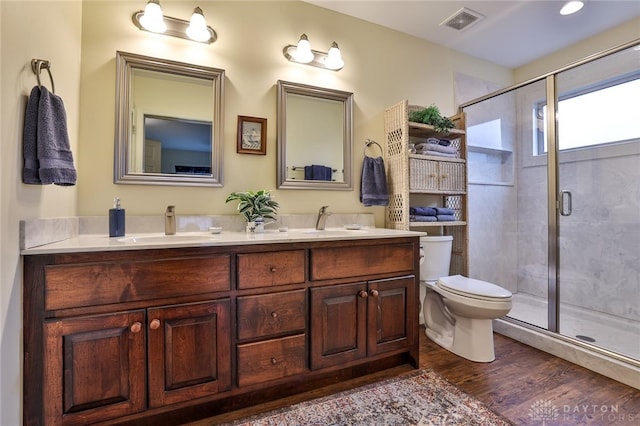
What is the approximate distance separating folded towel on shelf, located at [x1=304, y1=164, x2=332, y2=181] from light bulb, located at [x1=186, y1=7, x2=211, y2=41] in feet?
3.25

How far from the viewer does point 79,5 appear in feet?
5.01

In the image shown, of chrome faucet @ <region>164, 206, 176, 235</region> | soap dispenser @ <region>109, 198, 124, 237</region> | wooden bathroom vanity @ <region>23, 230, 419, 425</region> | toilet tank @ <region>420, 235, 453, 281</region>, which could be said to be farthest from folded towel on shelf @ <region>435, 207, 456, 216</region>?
soap dispenser @ <region>109, 198, 124, 237</region>

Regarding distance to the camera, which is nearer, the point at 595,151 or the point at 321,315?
the point at 321,315

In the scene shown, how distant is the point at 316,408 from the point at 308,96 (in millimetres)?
1879

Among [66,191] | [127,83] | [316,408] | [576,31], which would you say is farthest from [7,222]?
[576,31]

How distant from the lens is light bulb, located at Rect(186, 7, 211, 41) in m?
1.67

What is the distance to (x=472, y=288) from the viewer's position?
1849mm

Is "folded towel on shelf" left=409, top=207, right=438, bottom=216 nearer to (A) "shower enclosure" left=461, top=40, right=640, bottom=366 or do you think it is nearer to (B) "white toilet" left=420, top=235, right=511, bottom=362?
(B) "white toilet" left=420, top=235, right=511, bottom=362

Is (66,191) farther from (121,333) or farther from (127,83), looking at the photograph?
(121,333)

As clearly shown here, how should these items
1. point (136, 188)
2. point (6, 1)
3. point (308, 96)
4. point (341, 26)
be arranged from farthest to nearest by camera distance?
point (341, 26)
point (308, 96)
point (136, 188)
point (6, 1)

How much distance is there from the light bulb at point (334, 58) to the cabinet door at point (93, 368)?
6.19 feet

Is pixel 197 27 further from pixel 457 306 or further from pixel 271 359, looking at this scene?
pixel 457 306

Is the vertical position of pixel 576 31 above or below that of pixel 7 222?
above

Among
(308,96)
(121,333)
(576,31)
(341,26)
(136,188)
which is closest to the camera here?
(121,333)
